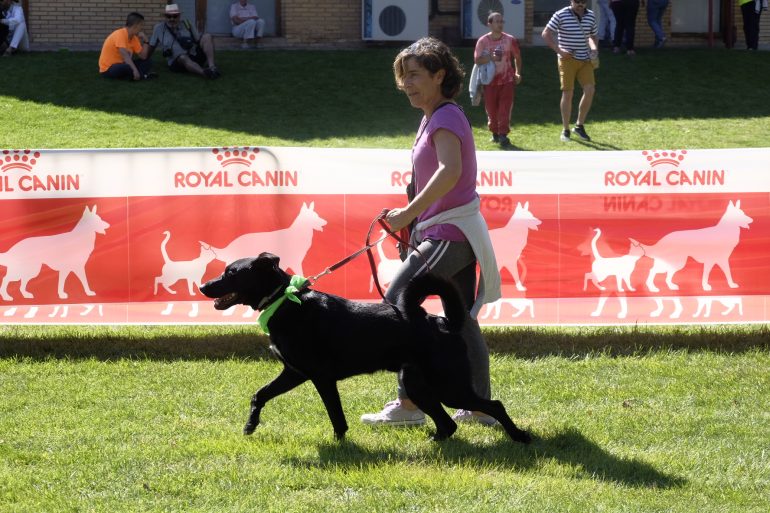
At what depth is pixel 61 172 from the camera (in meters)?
7.77

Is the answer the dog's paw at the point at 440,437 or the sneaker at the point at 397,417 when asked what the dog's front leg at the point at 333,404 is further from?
the dog's paw at the point at 440,437

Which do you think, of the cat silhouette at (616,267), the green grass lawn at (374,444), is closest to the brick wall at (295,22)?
the cat silhouette at (616,267)

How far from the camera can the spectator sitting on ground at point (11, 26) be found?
18422 millimetres

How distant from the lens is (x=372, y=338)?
5164 mm

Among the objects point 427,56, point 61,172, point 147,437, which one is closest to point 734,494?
point 427,56

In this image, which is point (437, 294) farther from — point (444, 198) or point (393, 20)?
point (393, 20)

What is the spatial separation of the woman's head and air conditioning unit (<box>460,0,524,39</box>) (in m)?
16.3

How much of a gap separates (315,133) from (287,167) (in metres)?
6.96

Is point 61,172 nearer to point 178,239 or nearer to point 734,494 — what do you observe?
point 178,239

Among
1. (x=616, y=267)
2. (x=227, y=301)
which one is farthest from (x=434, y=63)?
(x=616, y=267)

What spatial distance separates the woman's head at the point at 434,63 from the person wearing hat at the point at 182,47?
12.3m

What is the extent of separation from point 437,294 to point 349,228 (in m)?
2.73

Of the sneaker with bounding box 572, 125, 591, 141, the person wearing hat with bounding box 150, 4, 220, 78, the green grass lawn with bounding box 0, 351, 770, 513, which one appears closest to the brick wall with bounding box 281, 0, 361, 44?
the person wearing hat with bounding box 150, 4, 220, 78

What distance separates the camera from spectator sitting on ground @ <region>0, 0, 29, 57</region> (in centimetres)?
1842
